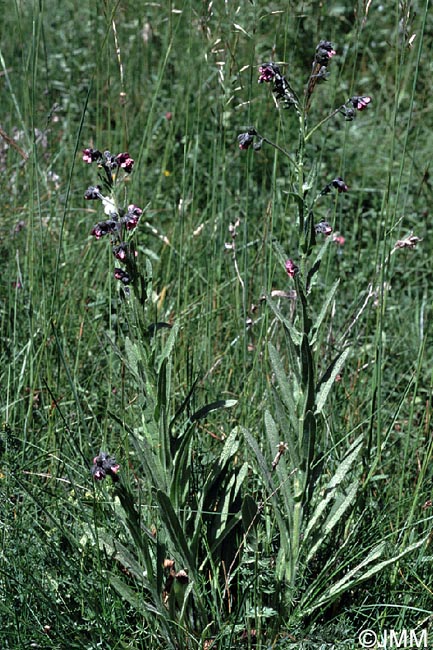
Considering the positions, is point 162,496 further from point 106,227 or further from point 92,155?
point 92,155

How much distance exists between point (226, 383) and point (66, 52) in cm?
275

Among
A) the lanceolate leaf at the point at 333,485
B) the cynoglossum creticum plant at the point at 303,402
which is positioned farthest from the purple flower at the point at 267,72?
the lanceolate leaf at the point at 333,485

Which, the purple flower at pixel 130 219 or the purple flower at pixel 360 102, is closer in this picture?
the purple flower at pixel 130 219

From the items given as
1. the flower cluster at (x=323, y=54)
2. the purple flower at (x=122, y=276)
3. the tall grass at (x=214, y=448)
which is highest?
the flower cluster at (x=323, y=54)

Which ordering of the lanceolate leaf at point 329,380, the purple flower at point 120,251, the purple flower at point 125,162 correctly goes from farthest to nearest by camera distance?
the lanceolate leaf at point 329,380 < the purple flower at point 125,162 < the purple flower at point 120,251

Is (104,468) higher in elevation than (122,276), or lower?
lower

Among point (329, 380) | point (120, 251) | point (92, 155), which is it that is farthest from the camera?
point (329, 380)


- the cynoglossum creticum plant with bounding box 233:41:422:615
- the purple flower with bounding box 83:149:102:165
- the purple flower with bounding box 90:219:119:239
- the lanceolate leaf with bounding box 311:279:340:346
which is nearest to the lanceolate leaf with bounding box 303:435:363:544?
the cynoglossum creticum plant with bounding box 233:41:422:615

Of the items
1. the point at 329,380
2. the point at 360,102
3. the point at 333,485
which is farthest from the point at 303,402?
the point at 360,102

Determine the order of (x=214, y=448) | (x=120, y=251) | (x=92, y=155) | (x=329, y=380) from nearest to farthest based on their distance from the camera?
(x=120, y=251)
(x=92, y=155)
(x=329, y=380)
(x=214, y=448)

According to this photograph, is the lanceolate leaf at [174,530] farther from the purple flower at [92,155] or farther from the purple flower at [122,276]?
the purple flower at [92,155]

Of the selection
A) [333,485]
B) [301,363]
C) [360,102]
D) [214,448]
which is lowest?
[214,448]

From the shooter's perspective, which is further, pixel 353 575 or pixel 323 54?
pixel 353 575

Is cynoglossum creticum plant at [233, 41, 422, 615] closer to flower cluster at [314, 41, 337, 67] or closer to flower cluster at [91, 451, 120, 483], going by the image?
flower cluster at [314, 41, 337, 67]
